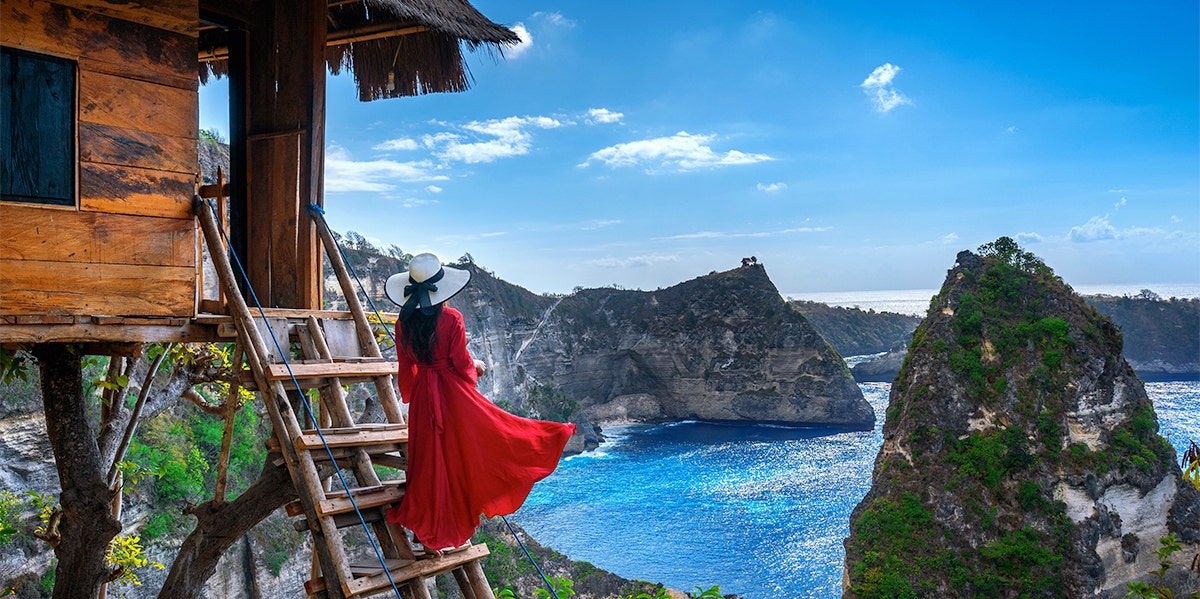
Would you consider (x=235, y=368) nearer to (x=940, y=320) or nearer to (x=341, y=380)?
(x=341, y=380)

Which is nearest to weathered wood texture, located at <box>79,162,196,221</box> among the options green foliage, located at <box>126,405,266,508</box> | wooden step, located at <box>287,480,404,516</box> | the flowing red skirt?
wooden step, located at <box>287,480,404,516</box>

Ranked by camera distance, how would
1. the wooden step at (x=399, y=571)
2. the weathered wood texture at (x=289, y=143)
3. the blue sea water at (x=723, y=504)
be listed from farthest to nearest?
the blue sea water at (x=723, y=504) → the weathered wood texture at (x=289, y=143) → the wooden step at (x=399, y=571)

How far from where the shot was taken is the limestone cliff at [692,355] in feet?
214

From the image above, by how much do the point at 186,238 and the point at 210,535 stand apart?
2421 millimetres

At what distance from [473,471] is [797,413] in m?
65.2

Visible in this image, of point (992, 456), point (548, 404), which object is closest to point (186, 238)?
point (992, 456)

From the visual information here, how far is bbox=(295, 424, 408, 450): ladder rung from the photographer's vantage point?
4383 mm

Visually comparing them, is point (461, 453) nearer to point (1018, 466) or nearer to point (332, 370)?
point (332, 370)

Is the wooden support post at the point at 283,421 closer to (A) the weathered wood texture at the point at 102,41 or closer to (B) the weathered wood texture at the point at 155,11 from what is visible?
(A) the weathered wood texture at the point at 102,41

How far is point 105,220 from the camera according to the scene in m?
4.95

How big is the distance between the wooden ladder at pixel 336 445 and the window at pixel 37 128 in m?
0.80

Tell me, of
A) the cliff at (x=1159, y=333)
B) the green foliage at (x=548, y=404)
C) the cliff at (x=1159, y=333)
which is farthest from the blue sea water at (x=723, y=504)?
the cliff at (x=1159, y=333)

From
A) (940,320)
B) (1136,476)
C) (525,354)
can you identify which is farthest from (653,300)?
(1136,476)

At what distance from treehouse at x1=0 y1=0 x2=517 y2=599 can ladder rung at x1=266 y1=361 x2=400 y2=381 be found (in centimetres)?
1
